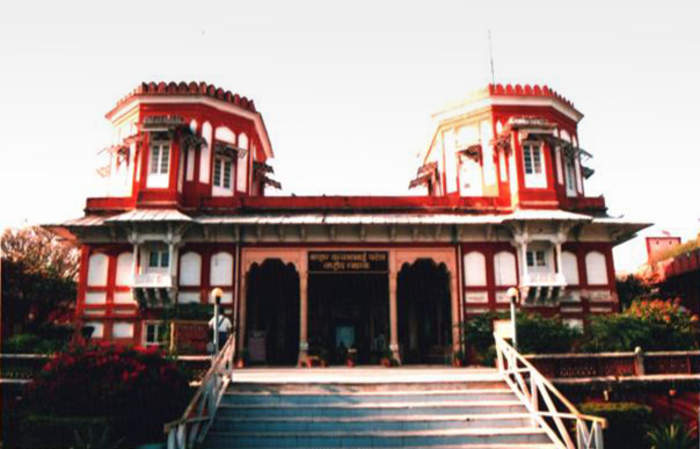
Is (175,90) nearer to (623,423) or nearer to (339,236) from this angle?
(339,236)

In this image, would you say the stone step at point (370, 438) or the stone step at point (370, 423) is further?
the stone step at point (370, 423)

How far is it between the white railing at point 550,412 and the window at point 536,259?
875 cm

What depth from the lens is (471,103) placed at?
27.7 metres

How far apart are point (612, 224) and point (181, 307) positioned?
18080mm

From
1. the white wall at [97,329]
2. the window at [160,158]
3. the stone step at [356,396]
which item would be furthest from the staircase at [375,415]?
the window at [160,158]

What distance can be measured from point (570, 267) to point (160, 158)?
→ 59.6ft

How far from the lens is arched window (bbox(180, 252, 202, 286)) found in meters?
24.1

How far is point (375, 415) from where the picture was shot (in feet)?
43.5

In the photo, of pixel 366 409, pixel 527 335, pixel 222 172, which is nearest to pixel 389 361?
pixel 527 335

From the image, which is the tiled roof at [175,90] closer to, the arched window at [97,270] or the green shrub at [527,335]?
the arched window at [97,270]

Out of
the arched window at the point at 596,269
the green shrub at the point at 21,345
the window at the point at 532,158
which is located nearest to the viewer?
the green shrub at the point at 21,345

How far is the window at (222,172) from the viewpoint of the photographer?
2694cm

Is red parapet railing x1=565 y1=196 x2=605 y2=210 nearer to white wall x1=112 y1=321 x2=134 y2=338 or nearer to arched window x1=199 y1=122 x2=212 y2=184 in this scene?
arched window x1=199 y1=122 x2=212 y2=184

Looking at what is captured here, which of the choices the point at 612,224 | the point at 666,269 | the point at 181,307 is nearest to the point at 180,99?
the point at 181,307
